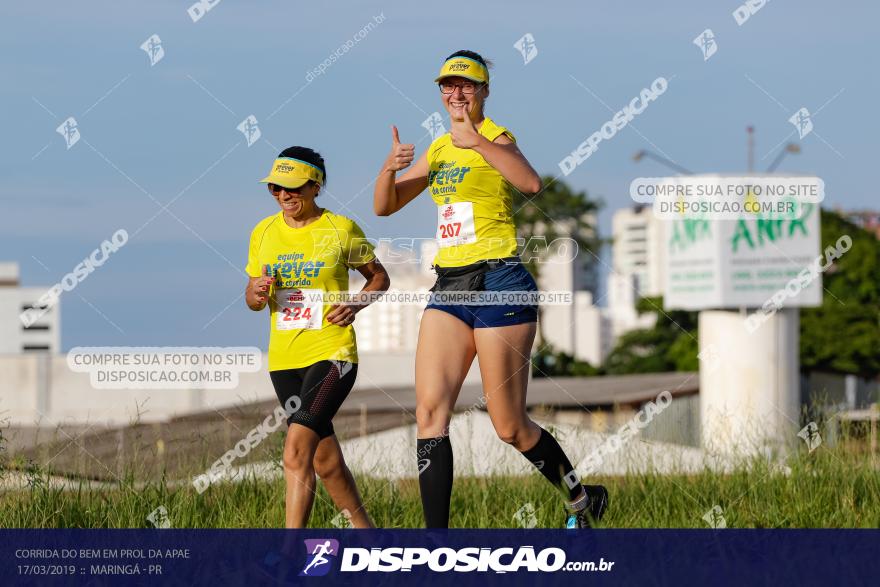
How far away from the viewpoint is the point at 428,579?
563 centimetres

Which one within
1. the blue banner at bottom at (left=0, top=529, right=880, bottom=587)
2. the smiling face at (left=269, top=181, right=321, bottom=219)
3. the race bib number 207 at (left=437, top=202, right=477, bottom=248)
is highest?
the smiling face at (left=269, top=181, right=321, bottom=219)

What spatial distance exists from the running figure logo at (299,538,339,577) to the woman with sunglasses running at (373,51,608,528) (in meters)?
0.50

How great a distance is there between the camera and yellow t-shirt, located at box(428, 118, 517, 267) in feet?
20.8

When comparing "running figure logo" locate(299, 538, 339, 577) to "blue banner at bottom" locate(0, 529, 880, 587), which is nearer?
"blue banner at bottom" locate(0, 529, 880, 587)

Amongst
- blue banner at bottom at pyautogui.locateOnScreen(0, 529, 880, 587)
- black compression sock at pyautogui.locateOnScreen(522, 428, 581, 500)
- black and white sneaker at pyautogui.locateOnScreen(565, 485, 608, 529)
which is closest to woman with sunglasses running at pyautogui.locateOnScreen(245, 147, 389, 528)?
blue banner at bottom at pyautogui.locateOnScreen(0, 529, 880, 587)

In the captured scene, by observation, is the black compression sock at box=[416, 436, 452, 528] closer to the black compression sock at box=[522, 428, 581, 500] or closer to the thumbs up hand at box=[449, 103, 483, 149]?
the black compression sock at box=[522, 428, 581, 500]

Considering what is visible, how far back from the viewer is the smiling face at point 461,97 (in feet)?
20.9

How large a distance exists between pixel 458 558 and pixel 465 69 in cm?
217

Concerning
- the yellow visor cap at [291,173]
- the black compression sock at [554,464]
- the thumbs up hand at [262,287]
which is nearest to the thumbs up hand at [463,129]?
the yellow visor cap at [291,173]

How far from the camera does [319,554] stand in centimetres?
594

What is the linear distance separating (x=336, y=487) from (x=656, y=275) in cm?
17663

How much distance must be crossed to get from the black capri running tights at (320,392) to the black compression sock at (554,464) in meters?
0.92

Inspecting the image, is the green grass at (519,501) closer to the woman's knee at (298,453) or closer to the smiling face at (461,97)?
the woman's knee at (298,453)

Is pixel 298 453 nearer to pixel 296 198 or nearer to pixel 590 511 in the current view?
pixel 296 198
